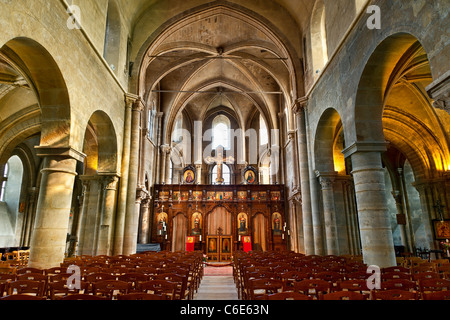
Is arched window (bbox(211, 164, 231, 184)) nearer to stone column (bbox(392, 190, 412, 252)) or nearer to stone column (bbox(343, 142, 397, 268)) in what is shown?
stone column (bbox(392, 190, 412, 252))

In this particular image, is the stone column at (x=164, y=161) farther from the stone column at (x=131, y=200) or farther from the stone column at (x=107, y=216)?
the stone column at (x=107, y=216)

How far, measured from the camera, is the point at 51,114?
9.70 metres

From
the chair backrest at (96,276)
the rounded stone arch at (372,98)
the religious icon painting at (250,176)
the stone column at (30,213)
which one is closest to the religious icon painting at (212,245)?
the religious icon painting at (250,176)

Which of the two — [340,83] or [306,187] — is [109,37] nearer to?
[340,83]

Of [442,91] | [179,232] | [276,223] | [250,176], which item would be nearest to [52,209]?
[442,91]

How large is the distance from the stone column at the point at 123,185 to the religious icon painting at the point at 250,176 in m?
13.0

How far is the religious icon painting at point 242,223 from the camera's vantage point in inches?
904

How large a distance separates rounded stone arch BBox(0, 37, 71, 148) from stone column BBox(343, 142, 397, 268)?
931cm

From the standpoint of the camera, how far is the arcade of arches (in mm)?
8969

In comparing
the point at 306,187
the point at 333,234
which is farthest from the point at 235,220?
the point at 333,234

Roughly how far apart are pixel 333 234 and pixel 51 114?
39.9 feet

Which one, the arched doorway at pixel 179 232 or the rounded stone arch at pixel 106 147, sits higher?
the rounded stone arch at pixel 106 147

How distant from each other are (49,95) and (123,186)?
20.1 feet
